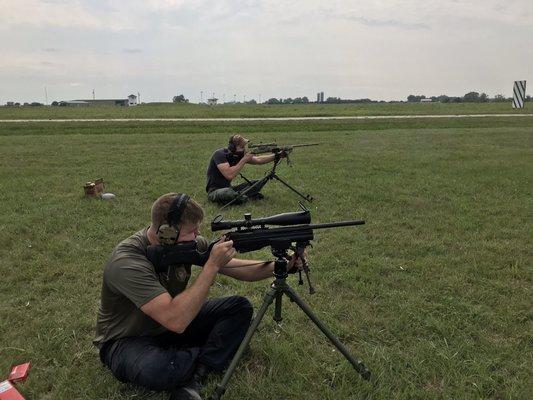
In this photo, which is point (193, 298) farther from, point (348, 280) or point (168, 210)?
point (348, 280)

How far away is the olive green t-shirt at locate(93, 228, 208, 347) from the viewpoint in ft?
9.50

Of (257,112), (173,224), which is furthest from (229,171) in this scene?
(257,112)

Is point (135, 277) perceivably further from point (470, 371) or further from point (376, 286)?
point (376, 286)

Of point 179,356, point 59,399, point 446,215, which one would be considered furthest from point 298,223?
point 446,215

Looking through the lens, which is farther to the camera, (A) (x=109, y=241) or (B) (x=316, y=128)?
(B) (x=316, y=128)

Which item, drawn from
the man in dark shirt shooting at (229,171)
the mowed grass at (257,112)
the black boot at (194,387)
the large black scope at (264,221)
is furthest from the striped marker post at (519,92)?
the black boot at (194,387)

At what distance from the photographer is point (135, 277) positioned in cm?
290

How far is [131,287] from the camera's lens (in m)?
2.89

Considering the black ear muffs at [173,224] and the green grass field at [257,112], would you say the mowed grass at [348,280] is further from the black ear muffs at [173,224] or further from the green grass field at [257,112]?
the green grass field at [257,112]

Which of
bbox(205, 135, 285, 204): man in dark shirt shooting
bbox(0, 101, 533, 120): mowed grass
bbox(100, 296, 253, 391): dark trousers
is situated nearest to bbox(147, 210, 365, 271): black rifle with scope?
bbox(100, 296, 253, 391): dark trousers

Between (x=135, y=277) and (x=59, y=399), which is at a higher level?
(x=135, y=277)

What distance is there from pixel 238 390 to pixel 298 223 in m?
1.37

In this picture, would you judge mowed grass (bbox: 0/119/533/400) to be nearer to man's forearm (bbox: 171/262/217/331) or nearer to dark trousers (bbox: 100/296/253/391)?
dark trousers (bbox: 100/296/253/391)

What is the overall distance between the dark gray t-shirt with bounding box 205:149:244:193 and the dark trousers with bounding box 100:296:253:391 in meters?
5.00
